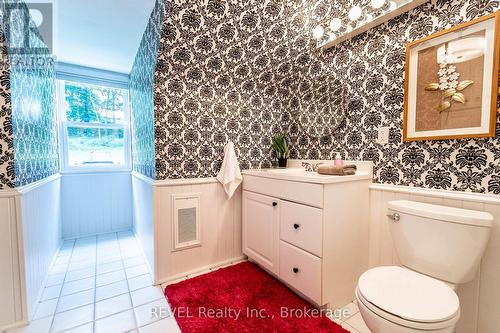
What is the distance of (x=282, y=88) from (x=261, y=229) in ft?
4.73

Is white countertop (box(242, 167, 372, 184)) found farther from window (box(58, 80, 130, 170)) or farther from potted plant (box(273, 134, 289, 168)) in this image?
window (box(58, 80, 130, 170))

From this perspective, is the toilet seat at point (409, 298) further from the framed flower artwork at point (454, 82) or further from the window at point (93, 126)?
the window at point (93, 126)

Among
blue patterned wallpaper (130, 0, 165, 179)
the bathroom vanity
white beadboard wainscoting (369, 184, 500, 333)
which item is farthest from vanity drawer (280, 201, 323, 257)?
blue patterned wallpaper (130, 0, 165, 179)

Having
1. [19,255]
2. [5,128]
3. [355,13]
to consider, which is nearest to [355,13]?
[355,13]

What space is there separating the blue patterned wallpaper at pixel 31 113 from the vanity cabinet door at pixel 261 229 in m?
1.65

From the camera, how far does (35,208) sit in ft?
5.75

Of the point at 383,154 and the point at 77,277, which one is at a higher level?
the point at 383,154

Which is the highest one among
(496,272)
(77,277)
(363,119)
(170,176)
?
(363,119)

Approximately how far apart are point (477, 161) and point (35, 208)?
9.63 feet

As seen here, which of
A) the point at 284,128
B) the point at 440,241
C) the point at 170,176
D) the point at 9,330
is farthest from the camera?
the point at 284,128

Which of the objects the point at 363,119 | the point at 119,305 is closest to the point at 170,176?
the point at 119,305

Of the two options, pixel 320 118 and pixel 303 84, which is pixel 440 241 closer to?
pixel 320 118

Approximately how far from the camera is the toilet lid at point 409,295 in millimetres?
890

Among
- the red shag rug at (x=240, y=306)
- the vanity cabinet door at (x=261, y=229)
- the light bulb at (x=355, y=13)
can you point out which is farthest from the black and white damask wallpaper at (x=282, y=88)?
the red shag rug at (x=240, y=306)
